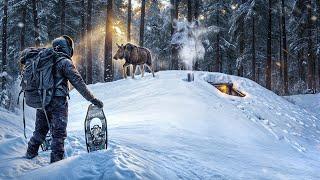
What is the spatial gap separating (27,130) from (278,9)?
26.4 m

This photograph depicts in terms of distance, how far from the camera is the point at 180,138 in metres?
8.69

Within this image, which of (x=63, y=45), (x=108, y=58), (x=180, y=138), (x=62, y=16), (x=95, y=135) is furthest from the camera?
(x=62, y=16)

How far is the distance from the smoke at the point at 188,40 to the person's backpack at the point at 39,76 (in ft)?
83.2

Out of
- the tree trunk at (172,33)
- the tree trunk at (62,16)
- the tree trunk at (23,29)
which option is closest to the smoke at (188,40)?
the tree trunk at (172,33)

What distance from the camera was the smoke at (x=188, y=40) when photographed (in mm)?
31875

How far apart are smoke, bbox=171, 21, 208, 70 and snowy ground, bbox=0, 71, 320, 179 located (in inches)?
532

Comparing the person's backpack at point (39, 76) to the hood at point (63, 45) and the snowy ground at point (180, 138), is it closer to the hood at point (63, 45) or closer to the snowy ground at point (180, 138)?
the hood at point (63, 45)

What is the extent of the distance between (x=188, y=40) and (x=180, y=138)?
24404mm

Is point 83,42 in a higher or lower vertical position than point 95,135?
higher

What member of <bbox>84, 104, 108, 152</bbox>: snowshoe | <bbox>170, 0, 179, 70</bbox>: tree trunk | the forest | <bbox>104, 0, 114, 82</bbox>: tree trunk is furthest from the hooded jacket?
<bbox>170, 0, 179, 70</bbox>: tree trunk

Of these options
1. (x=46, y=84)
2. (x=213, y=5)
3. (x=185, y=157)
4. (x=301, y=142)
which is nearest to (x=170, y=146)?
(x=185, y=157)

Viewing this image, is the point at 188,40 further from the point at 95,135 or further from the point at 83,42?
the point at 95,135

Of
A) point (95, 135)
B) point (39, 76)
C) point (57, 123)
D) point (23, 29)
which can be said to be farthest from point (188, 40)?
point (57, 123)

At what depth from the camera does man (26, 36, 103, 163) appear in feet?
20.1
